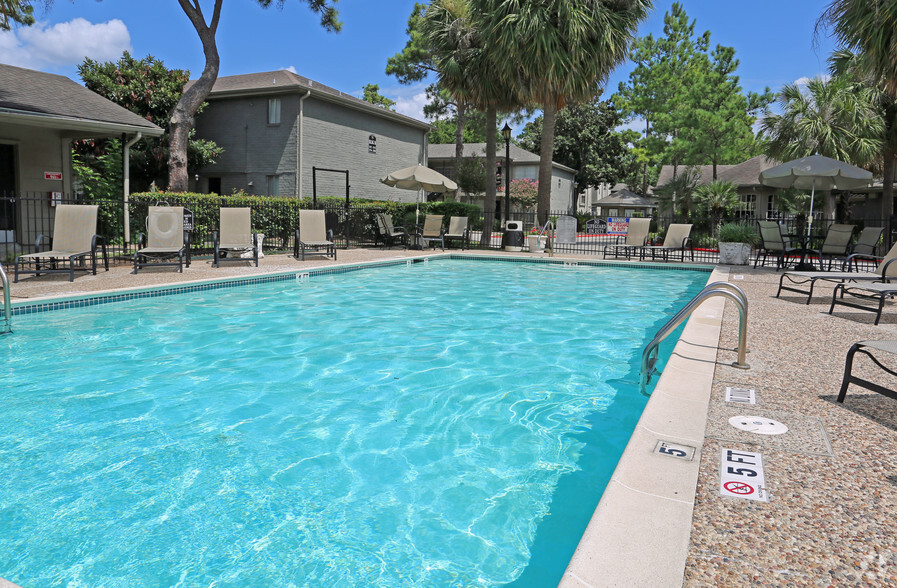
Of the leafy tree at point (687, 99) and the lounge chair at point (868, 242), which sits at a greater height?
the leafy tree at point (687, 99)

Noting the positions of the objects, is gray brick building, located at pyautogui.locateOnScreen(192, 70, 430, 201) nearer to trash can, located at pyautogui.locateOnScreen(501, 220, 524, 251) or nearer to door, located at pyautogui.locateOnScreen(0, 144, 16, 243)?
door, located at pyautogui.locateOnScreen(0, 144, 16, 243)

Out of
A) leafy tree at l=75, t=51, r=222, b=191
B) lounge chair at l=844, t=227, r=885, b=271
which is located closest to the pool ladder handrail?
lounge chair at l=844, t=227, r=885, b=271

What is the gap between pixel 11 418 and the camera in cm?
400

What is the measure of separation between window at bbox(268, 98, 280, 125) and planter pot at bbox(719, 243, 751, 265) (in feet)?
52.9

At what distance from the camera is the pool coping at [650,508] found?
1787 millimetres

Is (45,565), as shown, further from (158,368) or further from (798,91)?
(798,91)

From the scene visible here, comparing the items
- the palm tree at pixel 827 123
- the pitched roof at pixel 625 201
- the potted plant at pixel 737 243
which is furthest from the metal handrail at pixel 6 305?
the pitched roof at pixel 625 201

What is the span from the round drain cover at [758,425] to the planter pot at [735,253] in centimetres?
1189

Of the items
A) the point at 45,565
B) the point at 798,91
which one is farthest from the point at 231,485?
the point at 798,91

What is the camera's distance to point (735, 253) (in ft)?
45.5

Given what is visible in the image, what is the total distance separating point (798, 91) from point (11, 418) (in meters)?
25.0

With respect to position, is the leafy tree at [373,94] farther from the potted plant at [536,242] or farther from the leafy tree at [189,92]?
the potted plant at [536,242]

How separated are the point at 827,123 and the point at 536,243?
1165 cm

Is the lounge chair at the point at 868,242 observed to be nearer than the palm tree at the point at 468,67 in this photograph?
Yes
